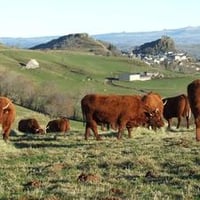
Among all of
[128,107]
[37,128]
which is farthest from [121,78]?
A: [128,107]

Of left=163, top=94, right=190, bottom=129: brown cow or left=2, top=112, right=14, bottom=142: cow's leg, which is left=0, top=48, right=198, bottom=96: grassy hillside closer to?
left=163, top=94, right=190, bottom=129: brown cow

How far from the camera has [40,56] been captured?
Result: 172 metres

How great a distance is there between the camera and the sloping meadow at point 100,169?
39.5 feet

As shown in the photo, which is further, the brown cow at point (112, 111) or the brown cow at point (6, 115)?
the brown cow at point (6, 115)

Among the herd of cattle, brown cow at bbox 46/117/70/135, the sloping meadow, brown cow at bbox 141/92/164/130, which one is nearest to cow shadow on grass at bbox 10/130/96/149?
the sloping meadow

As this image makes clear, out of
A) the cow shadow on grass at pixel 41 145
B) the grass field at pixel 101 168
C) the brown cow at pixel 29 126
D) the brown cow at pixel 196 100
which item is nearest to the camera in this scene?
the grass field at pixel 101 168

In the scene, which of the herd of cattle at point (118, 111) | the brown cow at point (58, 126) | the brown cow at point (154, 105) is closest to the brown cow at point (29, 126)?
the brown cow at point (58, 126)

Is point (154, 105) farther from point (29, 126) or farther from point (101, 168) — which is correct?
point (29, 126)

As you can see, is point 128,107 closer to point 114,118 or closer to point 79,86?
point 114,118

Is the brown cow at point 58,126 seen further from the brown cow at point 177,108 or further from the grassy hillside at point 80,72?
the grassy hillside at point 80,72

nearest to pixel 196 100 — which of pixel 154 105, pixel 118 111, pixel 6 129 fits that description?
pixel 118 111

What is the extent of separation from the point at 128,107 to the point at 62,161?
7.16 m

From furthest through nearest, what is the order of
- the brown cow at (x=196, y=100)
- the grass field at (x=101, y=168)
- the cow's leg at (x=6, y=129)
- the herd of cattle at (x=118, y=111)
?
the cow's leg at (x=6, y=129) < the herd of cattle at (x=118, y=111) < the brown cow at (x=196, y=100) < the grass field at (x=101, y=168)

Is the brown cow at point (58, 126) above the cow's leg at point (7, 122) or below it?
below
